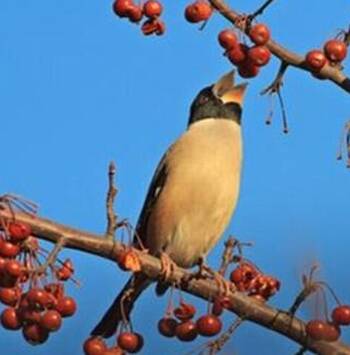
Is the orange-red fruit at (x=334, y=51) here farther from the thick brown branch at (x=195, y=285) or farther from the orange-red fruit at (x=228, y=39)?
the thick brown branch at (x=195, y=285)

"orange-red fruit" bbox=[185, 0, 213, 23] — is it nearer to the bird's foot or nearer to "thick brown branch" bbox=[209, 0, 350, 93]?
"thick brown branch" bbox=[209, 0, 350, 93]

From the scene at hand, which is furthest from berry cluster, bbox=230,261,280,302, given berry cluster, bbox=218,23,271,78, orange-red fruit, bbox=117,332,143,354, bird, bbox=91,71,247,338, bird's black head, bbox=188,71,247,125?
bird's black head, bbox=188,71,247,125

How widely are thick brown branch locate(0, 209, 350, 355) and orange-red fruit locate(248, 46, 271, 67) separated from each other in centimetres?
57

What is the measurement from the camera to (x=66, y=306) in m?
2.55

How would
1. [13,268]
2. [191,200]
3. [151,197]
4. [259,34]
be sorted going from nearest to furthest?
[13,268], [259,34], [191,200], [151,197]

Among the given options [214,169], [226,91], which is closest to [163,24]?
[214,169]

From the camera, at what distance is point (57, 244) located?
253cm

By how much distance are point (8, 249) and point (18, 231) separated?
0.16 feet

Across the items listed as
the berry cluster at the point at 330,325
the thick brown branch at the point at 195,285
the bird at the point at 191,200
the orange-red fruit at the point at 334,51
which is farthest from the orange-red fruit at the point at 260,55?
the bird at the point at 191,200

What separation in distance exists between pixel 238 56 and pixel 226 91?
2102 millimetres

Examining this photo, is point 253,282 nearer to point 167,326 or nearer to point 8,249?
point 167,326

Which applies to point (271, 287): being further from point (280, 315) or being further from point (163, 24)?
point (163, 24)

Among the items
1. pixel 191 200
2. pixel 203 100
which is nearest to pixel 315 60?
pixel 191 200

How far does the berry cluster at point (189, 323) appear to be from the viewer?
9.07 feet
